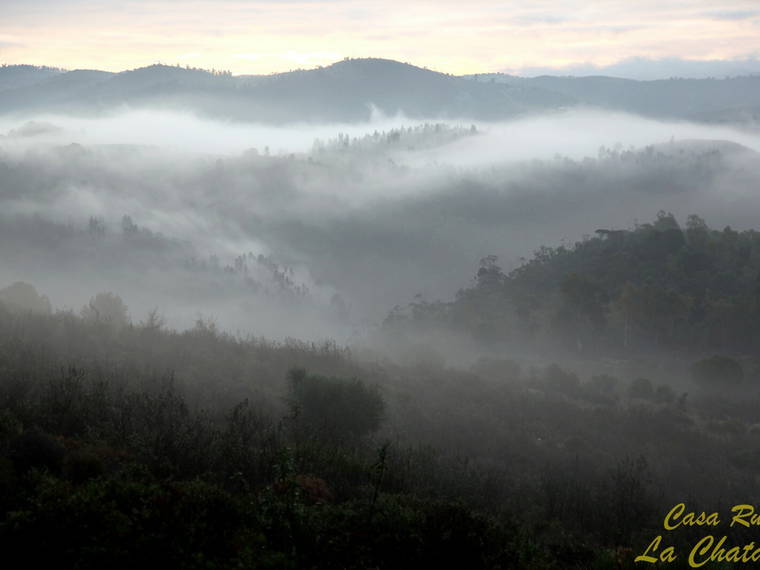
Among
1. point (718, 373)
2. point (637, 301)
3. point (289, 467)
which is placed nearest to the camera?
point (289, 467)

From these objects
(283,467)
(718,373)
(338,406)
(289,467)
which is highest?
(289,467)

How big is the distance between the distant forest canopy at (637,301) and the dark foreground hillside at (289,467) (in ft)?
117

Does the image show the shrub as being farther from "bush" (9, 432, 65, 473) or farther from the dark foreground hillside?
"bush" (9, 432, 65, 473)

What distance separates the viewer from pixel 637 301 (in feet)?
188

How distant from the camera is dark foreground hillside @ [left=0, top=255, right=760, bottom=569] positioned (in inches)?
260

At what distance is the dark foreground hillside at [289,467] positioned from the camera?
21.7 ft

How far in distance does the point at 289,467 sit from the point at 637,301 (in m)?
55.0

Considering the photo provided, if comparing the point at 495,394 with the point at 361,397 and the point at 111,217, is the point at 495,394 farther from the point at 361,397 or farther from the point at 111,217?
the point at 111,217

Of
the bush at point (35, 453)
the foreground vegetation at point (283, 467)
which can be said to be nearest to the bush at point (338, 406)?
the foreground vegetation at point (283, 467)

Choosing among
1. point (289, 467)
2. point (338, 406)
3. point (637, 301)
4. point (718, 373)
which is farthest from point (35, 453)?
point (637, 301)

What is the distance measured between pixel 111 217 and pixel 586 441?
Result: 16654 cm

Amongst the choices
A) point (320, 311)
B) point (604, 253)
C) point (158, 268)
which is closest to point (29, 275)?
point (158, 268)

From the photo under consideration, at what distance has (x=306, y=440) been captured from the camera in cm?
1148

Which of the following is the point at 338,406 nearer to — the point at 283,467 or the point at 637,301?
the point at 283,467
